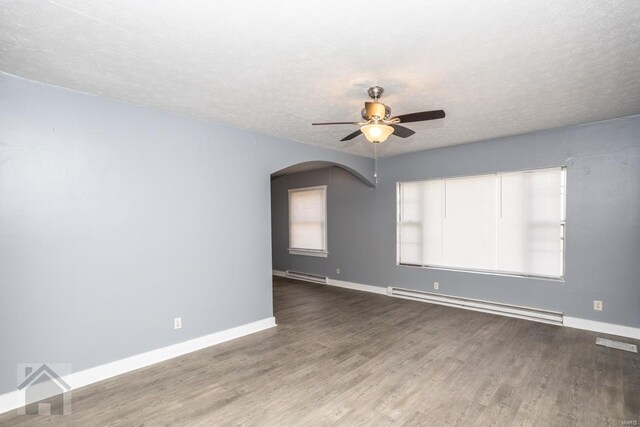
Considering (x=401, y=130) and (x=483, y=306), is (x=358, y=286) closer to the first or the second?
(x=483, y=306)

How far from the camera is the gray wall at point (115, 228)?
2586mm

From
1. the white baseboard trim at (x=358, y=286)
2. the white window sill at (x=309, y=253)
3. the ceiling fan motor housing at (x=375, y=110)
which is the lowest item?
the white baseboard trim at (x=358, y=286)

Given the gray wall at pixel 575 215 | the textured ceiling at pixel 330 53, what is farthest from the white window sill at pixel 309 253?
the textured ceiling at pixel 330 53

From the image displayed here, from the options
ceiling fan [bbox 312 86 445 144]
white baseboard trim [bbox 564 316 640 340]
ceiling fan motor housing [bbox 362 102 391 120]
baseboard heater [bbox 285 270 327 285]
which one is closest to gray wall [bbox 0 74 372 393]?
ceiling fan [bbox 312 86 445 144]

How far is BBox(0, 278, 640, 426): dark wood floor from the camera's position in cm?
238

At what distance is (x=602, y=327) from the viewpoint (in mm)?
4004

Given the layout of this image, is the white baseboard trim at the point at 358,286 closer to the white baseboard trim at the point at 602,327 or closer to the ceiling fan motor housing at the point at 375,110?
the white baseboard trim at the point at 602,327

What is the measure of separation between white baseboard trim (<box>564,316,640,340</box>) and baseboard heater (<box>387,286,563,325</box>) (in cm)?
13

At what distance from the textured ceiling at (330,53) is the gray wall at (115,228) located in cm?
31

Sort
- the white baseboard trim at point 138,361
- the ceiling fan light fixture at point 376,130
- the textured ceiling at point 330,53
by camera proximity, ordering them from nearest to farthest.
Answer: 1. the textured ceiling at point 330,53
2. the white baseboard trim at point 138,361
3. the ceiling fan light fixture at point 376,130

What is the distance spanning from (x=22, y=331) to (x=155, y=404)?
124 cm

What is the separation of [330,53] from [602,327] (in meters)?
4.69

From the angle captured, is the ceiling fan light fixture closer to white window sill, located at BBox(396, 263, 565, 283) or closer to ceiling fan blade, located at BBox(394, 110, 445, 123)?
ceiling fan blade, located at BBox(394, 110, 445, 123)

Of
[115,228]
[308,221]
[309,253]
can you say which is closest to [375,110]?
[115,228]
